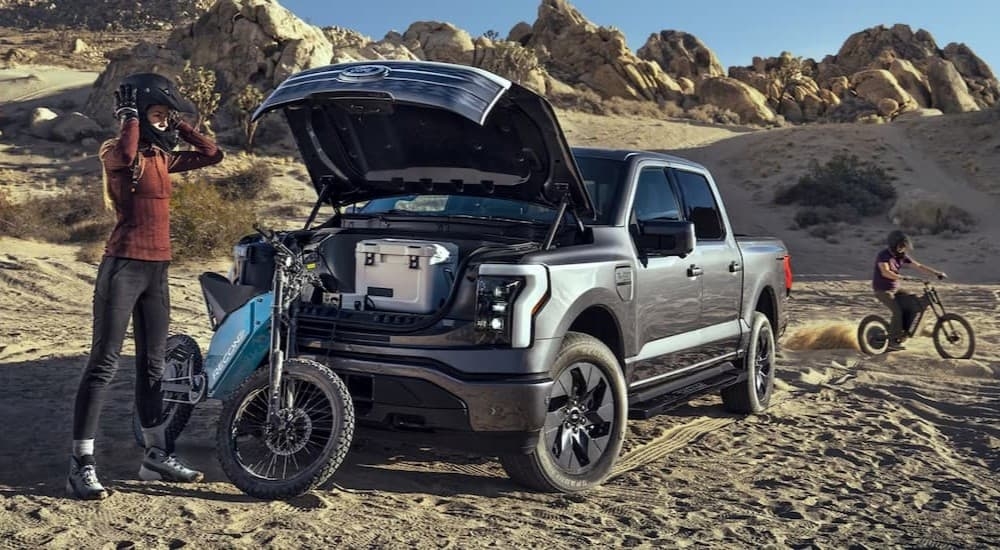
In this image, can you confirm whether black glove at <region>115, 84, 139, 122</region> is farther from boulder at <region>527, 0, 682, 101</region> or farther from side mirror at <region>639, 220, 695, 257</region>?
boulder at <region>527, 0, 682, 101</region>

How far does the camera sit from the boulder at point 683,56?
74875 mm

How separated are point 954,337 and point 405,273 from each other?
8646 millimetres

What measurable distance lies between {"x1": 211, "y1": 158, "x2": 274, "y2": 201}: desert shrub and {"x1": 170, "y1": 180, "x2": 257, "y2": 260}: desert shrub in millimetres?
9250

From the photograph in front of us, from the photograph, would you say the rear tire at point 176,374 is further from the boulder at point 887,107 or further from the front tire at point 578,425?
the boulder at point 887,107

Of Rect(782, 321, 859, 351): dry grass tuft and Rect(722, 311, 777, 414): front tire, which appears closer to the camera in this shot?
Rect(722, 311, 777, 414): front tire

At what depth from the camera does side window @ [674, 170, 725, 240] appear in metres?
6.82

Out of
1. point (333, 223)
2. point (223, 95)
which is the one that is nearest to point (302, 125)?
point (333, 223)

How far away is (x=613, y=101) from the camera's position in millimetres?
62469

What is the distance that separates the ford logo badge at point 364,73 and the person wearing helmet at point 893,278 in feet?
27.3

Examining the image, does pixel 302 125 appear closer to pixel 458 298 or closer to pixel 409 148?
pixel 409 148

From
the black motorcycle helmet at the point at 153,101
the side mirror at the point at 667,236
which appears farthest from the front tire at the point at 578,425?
the black motorcycle helmet at the point at 153,101

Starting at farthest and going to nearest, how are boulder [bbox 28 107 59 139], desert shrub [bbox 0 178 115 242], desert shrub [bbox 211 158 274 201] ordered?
1. boulder [bbox 28 107 59 139]
2. desert shrub [bbox 211 158 274 201]
3. desert shrub [bbox 0 178 115 242]

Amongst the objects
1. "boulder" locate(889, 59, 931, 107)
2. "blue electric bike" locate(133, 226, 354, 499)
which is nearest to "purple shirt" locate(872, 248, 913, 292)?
"blue electric bike" locate(133, 226, 354, 499)

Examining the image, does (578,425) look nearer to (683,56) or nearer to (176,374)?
(176,374)
